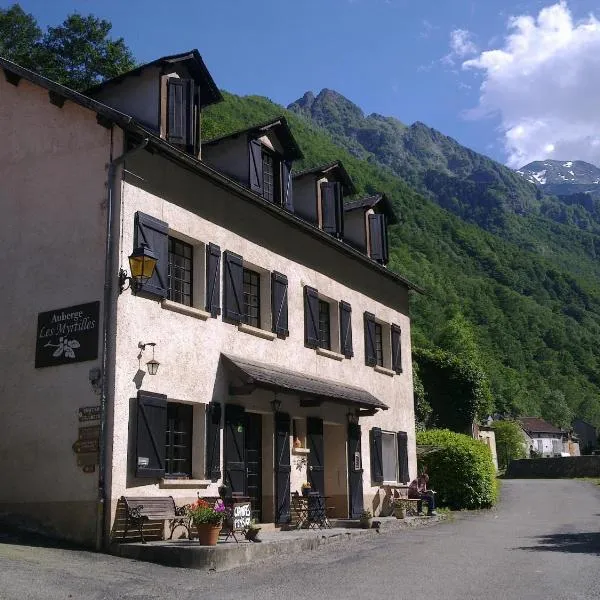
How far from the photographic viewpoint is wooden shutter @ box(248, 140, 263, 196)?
1662cm

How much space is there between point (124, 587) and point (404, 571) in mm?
3861

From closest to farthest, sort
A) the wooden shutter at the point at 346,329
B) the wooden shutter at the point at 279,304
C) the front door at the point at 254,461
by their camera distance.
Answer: the front door at the point at 254,461
the wooden shutter at the point at 279,304
the wooden shutter at the point at 346,329

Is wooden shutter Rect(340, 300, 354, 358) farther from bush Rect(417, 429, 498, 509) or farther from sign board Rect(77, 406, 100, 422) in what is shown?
sign board Rect(77, 406, 100, 422)

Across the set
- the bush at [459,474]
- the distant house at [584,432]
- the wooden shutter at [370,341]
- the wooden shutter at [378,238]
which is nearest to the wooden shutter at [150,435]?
the wooden shutter at [370,341]

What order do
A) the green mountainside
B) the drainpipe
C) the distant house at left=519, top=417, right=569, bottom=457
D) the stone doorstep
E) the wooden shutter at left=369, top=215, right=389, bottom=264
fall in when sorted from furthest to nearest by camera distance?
the distant house at left=519, top=417, right=569, bottom=457, the green mountainside, the wooden shutter at left=369, top=215, right=389, bottom=264, the drainpipe, the stone doorstep

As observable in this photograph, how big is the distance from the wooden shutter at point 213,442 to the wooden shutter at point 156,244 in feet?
7.51

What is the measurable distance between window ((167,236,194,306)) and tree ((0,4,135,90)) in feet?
65.5

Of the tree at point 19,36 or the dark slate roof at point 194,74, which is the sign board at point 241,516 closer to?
the dark slate roof at point 194,74

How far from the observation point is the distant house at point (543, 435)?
348ft

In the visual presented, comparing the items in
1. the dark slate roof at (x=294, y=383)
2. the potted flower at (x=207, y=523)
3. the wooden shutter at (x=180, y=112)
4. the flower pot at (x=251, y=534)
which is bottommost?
the flower pot at (x=251, y=534)

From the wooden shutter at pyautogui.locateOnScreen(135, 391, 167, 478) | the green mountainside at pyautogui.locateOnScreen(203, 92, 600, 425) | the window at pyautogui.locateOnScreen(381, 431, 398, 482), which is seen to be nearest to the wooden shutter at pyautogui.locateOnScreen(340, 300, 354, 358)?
the window at pyautogui.locateOnScreen(381, 431, 398, 482)

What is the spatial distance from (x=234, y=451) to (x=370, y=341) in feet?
23.3

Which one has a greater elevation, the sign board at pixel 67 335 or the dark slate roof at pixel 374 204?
the dark slate roof at pixel 374 204

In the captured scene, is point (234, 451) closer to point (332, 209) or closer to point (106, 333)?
→ point (106, 333)
